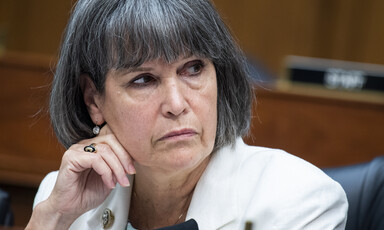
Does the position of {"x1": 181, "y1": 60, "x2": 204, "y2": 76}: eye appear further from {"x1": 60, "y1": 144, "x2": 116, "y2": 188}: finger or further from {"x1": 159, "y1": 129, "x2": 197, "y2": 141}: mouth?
{"x1": 60, "y1": 144, "x2": 116, "y2": 188}: finger

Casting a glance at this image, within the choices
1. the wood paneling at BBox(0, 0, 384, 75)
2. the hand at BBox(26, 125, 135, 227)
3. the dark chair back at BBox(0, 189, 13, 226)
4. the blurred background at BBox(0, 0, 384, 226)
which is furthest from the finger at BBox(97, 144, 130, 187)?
the wood paneling at BBox(0, 0, 384, 75)

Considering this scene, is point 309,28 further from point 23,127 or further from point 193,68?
point 193,68

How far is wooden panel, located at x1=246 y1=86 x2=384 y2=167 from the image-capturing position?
3.84 metres

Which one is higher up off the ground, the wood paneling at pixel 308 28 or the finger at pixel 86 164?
the finger at pixel 86 164

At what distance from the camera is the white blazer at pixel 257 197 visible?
186 centimetres

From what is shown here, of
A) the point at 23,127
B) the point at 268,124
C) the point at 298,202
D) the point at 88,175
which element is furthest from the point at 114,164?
the point at 23,127

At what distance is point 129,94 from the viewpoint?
6.35 ft

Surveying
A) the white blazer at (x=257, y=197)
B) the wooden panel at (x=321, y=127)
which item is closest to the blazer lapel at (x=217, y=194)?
the white blazer at (x=257, y=197)

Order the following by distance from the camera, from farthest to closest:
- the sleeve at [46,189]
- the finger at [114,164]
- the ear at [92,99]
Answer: the sleeve at [46,189] < the ear at [92,99] < the finger at [114,164]

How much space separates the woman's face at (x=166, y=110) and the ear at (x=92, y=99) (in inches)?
4.3

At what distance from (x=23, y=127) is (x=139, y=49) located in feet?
7.98

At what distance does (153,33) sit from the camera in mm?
1854

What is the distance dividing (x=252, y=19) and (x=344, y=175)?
4.11 m

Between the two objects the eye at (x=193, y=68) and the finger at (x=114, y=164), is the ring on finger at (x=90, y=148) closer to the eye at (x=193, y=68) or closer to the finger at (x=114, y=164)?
the finger at (x=114, y=164)
